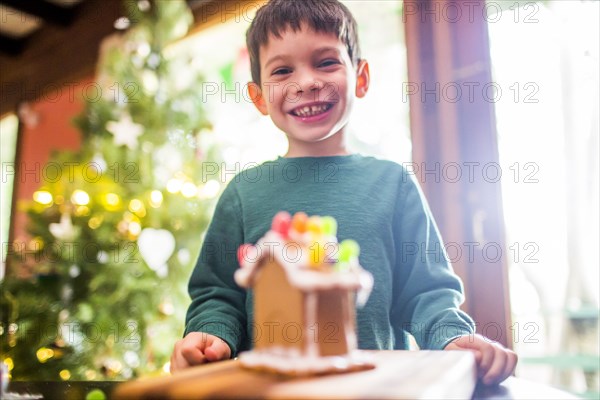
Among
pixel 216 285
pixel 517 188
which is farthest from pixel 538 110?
pixel 216 285

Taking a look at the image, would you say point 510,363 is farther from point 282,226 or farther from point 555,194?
point 555,194

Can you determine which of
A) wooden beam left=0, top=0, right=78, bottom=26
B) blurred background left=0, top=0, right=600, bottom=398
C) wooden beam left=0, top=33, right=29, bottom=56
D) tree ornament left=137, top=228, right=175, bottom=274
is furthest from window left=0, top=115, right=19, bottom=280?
tree ornament left=137, top=228, right=175, bottom=274

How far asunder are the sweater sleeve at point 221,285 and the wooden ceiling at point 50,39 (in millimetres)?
1947

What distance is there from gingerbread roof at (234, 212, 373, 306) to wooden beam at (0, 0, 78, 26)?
10.9ft

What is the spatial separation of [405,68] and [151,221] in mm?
1099

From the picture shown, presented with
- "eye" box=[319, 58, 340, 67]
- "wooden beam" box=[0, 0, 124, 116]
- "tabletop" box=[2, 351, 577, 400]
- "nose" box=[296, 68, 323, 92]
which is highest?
"wooden beam" box=[0, 0, 124, 116]

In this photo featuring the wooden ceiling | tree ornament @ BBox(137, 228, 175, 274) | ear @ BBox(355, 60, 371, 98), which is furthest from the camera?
the wooden ceiling

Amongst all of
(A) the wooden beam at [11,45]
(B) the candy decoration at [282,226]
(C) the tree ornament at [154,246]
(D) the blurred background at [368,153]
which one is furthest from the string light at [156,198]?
(A) the wooden beam at [11,45]

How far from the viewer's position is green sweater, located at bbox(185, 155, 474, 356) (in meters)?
0.86

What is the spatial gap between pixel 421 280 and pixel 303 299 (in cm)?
40

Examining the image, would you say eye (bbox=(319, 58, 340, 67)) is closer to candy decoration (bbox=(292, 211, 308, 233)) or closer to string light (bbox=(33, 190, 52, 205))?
candy decoration (bbox=(292, 211, 308, 233))

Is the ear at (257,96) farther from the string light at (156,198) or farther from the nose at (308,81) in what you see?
the string light at (156,198)

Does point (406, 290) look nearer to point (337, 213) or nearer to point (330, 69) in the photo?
point (337, 213)

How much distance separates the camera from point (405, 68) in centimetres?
183
